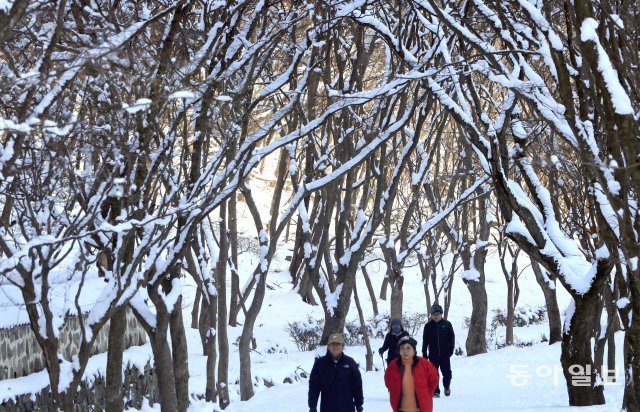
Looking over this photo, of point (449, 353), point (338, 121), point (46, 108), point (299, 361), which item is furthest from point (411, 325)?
point (46, 108)

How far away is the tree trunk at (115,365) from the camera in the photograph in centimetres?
831

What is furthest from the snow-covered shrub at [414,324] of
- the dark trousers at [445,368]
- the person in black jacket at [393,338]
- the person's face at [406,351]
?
the person's face at [406,351]

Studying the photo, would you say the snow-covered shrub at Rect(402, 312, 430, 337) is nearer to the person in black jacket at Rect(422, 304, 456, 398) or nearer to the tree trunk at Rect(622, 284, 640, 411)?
the person in black jacket at Rect(422, 304, 456, 398)

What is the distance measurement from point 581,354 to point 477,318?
10124 millimetres

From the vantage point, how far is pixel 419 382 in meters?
8.27

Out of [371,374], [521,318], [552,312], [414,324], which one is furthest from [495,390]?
[521,318]

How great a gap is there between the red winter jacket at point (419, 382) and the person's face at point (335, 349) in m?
0.60

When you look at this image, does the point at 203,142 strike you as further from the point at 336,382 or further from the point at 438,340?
the point at 438,340

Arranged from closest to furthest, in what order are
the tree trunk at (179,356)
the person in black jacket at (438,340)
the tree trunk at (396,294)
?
the tree trunk at (179,356) < the person in black jacket at (438,340) < the tree trunk at (396,294)

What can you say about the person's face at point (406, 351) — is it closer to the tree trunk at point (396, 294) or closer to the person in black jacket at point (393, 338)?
the person in black jacket at point (393, 338)

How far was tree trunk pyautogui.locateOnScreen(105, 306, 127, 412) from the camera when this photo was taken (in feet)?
27.3

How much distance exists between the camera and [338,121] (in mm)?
15531

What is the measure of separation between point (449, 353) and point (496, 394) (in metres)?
0.94

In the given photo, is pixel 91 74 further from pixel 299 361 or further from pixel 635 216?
pixel 299 361
